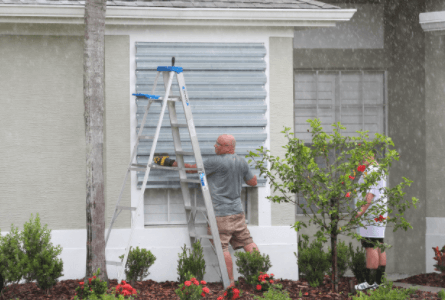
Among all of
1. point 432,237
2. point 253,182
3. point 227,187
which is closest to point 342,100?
point 432,237

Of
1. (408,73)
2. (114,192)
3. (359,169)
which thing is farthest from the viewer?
(408,73)

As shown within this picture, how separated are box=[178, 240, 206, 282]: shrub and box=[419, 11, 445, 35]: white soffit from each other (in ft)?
14.3

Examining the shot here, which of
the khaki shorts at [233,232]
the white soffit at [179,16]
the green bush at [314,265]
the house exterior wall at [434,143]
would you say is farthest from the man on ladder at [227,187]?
the house exterior wall at [434,143]

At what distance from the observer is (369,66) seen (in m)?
8.73

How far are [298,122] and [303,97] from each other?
0.43m

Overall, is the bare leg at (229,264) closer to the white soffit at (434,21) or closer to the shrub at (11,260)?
the shrub at (11,260)

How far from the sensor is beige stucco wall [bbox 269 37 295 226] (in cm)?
709

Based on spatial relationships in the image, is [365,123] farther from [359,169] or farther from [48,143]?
[48,143]

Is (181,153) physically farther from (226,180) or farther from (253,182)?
(253,182)

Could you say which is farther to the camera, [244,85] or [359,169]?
[244,85]

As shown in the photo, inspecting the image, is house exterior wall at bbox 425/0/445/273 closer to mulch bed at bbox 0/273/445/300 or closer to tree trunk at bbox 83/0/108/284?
mulch bed at bbox 0/273/445/300

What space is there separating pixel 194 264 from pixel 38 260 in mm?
1789

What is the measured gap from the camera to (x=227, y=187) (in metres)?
6.54

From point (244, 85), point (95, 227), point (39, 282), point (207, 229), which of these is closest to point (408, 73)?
point (244, 85)
